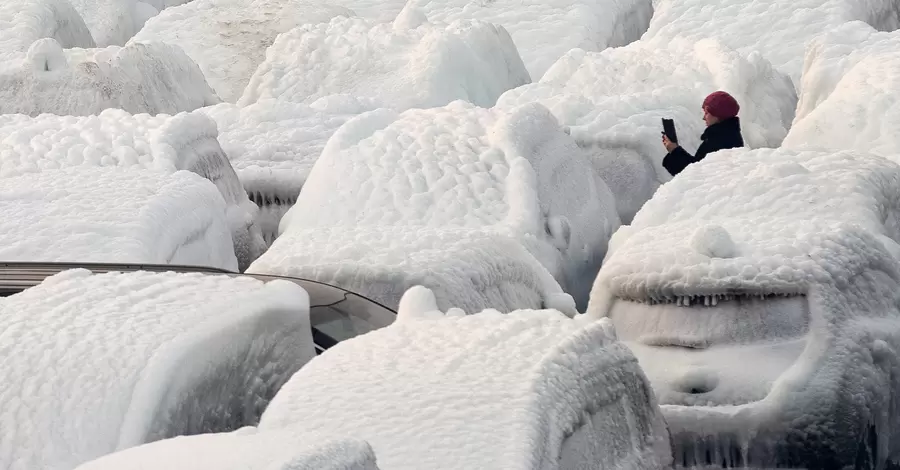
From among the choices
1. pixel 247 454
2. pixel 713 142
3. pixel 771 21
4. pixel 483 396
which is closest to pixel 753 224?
pixel 483 396

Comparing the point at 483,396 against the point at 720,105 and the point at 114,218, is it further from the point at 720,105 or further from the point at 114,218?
the point at 720,105

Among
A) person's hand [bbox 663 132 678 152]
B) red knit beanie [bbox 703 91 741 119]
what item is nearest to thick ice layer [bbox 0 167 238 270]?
person's hand [bbox 663 132 678 152]

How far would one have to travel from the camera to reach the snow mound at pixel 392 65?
7953 mm

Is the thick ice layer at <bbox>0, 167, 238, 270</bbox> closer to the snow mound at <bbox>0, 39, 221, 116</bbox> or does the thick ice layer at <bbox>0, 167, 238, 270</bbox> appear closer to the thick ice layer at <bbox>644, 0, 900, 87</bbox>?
the snow mound at <bbox>0, 39, 221, 116</bbox>

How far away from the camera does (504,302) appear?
3986 mm

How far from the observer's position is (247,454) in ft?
5.94

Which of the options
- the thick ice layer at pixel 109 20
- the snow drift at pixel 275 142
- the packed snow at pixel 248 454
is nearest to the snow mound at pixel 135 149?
the snow drift at pixel 275 142

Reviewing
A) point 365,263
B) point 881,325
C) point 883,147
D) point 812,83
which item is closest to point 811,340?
point 881,325

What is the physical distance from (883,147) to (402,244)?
238cm

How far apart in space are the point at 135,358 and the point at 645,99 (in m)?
4.44

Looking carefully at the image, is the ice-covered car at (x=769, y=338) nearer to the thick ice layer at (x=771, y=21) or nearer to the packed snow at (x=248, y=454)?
the packed snow at (x=248, y=454)

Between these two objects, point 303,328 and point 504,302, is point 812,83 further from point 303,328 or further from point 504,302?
point 303,328

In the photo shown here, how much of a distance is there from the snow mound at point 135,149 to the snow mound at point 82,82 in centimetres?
135

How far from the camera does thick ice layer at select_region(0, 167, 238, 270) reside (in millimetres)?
4051
